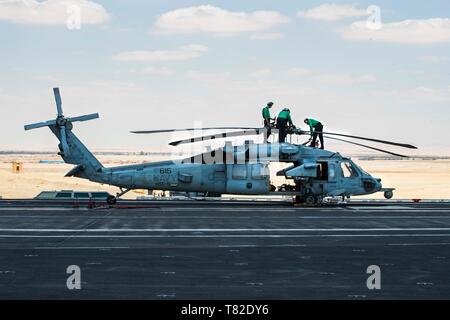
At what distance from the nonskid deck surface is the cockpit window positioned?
5.46 metres

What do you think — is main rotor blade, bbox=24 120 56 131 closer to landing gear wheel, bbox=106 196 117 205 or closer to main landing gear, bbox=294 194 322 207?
landing gear wheel, bbox=106 196 117 205

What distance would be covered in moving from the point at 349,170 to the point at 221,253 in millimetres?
21168

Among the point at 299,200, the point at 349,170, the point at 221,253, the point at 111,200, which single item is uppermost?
the point at 349,170

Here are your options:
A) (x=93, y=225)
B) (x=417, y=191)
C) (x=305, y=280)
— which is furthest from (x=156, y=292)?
(x=417, y=191)

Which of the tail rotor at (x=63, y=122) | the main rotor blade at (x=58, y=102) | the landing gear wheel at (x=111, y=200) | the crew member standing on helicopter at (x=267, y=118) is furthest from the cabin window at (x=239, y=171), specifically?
the main rotor blade at (x=58, y=102)

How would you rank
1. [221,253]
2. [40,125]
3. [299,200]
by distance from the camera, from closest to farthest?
[221,253] → [40,125] → [299,200]

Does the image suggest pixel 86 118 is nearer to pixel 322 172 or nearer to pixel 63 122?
pixel 63 122

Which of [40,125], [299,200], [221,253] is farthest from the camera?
[299,200]

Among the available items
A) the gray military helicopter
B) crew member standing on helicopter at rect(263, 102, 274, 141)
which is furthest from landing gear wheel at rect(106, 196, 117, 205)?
crew member standing on helicopter at rect(263, 102, 274, 141)

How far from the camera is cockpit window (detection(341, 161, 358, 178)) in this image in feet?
134

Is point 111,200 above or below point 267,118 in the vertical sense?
below

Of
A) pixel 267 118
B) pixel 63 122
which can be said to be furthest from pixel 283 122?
pixel 63 122

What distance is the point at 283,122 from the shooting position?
128ft

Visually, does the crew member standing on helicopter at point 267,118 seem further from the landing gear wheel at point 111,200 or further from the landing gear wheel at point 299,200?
the landing gear wheel at point 111,200
